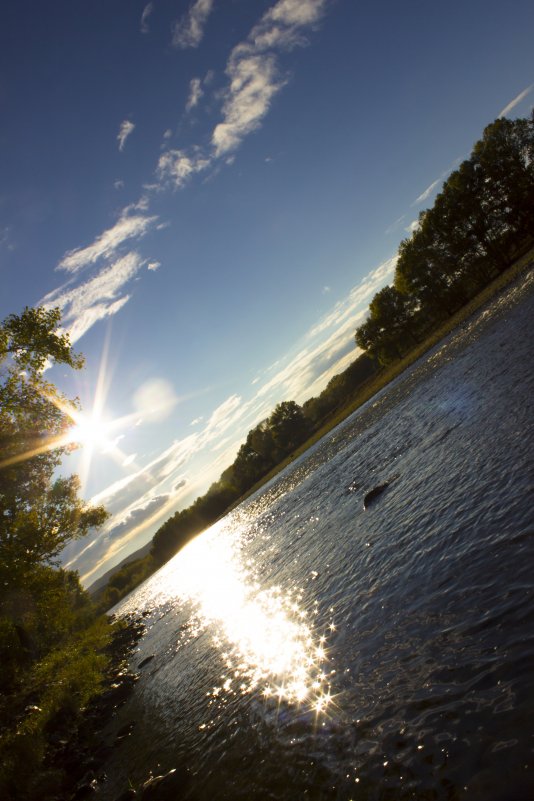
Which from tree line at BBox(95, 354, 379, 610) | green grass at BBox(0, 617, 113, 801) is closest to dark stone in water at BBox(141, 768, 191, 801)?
green grass at BBox(0, 617, 113, 801)

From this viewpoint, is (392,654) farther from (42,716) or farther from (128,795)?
(42,716)

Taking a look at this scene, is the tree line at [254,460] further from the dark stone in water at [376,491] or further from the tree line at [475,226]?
the dark stone in water at [376,491]

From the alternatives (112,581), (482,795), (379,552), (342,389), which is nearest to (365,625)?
(379,552)

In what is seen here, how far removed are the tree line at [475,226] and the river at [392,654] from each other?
64774 mm

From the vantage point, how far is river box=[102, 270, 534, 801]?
24.8 feet

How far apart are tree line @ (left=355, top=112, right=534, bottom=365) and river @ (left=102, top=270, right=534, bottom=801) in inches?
2550

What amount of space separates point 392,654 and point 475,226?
A: 8868cm

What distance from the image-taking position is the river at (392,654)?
24.8 feet

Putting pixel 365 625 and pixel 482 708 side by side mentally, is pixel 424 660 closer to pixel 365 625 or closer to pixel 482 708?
pixel 482 708

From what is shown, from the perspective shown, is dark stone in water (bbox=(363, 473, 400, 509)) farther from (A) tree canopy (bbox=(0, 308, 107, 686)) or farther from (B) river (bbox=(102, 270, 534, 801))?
(A) tree canopy (bbox=(0, 308, 107, 686))

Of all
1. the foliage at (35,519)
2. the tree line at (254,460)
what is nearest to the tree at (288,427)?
the tree line at (254,460)

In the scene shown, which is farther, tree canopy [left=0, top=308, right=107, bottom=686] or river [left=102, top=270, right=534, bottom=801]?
tree canopy [left=0, top=308, right=107, bottom=686]

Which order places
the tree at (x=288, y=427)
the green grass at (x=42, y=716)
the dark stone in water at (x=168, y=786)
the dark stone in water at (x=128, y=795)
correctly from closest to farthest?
1. the dark stone in water at (x=168, y=786)
2. the dark stone in water at (x=128, y=795)
3. the green grass at (x=42, y=716)
4. the tree at (x=288, y=427)

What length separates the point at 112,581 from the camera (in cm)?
17125
